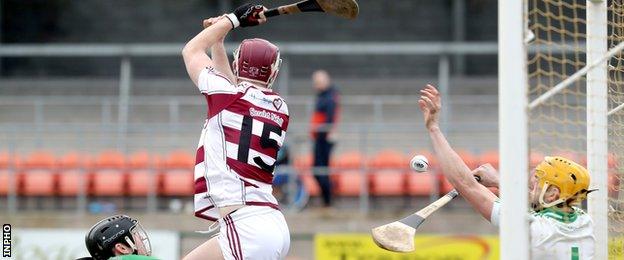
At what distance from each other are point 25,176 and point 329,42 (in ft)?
29.3

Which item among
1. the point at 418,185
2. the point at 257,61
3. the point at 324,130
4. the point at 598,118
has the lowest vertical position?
the point at 418,185

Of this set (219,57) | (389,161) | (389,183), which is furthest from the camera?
(389,161)

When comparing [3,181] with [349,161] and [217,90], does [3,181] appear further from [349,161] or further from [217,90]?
[217,90]

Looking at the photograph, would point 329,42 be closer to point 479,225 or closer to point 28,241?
point 479,225

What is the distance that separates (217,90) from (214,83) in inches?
1.5

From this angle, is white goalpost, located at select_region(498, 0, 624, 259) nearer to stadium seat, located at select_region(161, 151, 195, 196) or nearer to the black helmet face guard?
the black helmet face guard

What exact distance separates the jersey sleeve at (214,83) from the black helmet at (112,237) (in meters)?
0.73

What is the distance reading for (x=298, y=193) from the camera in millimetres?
15992

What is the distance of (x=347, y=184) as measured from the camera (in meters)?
16.6

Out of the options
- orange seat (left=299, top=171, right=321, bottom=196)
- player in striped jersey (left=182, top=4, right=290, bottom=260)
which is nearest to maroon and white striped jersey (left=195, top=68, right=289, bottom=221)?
player in striped jersey (left=182, top=4, right=290, bottom=260)

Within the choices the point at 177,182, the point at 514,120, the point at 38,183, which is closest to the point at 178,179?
the point at 177,182

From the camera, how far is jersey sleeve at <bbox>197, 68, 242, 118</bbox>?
5.90 m

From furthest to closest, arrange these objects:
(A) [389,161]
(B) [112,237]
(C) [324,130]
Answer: (A) [389,161] → (C) [324,130] → (B) [112,237]

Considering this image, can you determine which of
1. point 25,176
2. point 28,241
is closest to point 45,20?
point 25,176
